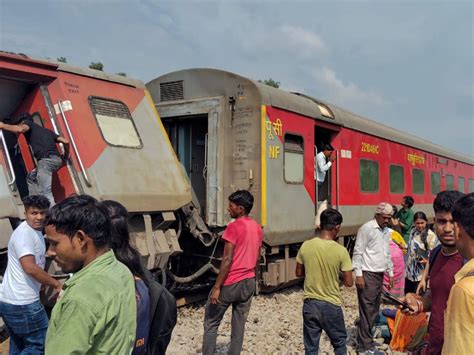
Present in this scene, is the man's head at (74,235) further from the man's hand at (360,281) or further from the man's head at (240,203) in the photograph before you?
the man's hand at (360,281)

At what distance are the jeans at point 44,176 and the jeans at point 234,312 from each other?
6.24 ft

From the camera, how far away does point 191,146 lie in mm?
7621

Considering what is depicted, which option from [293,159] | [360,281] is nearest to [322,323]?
[360,281]

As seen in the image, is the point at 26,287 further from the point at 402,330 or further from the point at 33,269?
the point at 402,330

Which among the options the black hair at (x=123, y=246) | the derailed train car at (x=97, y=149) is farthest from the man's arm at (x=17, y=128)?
the black hair at (x=123, y=246)

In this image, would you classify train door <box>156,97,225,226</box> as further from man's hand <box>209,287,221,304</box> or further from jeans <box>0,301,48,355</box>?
jeans <box>0,301,48,355</box>

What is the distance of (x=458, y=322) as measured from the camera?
1.63 metres

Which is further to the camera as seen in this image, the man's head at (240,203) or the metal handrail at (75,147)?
the metal handrail at (75,147)

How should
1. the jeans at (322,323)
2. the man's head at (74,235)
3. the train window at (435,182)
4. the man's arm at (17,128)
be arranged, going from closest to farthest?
1. the man's head at (74,235)
2. the jeans at (322,323)
3. the man's arm at (17,128)
4. the train window at (435,182)

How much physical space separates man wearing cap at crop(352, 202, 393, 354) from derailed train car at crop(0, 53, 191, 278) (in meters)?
2.12

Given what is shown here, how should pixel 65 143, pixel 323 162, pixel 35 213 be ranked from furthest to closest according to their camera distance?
pixel 323 162 < pixel 65 143 < pixel 35 213

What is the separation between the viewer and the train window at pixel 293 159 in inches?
291

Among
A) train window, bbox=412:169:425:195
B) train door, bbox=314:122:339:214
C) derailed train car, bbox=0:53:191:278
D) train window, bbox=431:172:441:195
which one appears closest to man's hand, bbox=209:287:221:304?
derailed train car, bbox=0:53:191:278

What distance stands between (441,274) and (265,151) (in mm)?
4220
